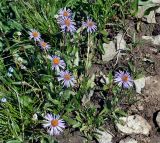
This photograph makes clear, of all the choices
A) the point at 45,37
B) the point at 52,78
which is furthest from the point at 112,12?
the point at 52,78

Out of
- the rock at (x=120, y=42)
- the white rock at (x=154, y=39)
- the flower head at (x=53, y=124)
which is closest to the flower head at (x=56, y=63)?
the flower head at (x=53, y=124)

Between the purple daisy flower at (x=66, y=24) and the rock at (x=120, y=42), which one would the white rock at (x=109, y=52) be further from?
the purple daisy flower at (x=66, y=24)

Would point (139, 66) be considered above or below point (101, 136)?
above

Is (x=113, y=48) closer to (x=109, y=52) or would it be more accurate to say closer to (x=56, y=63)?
(x=109, y=52)

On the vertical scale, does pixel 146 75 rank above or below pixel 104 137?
above

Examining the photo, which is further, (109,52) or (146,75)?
(109,52)

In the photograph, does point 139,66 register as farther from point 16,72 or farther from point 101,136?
point 16,72

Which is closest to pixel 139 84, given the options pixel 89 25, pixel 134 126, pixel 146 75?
pixel 146 75

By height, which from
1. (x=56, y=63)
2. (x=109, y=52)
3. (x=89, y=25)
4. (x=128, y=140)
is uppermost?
(x=89, y=25)
